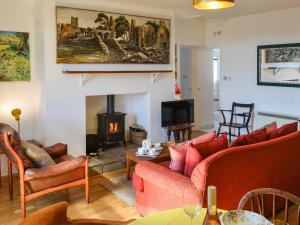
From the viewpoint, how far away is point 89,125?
20.1 ft

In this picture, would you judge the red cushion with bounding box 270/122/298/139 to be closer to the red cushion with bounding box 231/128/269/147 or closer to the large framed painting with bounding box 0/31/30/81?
the red cushion with bounding box 231/128/269/147

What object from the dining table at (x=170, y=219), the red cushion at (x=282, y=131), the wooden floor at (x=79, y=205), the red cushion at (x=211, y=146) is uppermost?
the red cushion at (x=282, y=131)

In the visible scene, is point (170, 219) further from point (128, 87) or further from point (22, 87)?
point (128, 87)

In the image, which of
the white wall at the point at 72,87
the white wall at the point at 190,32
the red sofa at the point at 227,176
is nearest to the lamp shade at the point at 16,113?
the white wall at the point at 72,87

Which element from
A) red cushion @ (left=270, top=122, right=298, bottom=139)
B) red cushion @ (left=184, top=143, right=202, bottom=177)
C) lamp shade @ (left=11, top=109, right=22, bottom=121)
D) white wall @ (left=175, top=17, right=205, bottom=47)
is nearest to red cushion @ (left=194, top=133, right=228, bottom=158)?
red cushion @ (left=184, top=143, right=202, bottom=177)

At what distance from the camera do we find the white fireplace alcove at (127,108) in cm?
612

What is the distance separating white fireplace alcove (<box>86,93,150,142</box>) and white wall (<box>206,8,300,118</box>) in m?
2.15

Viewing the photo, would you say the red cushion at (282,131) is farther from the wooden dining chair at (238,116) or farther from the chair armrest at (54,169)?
the wooden dining chair at (238,116)

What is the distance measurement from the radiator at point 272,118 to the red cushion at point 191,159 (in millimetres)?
3654

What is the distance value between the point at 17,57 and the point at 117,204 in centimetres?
271

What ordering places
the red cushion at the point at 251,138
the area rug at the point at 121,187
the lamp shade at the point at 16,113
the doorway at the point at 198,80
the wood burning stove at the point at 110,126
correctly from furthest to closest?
1. the doorway at the point at 198,80
2. the wood burning stove at the point at 110,126
3. the lamp shade at the point at 16,113
4. the area rug at the point at 121,187
5. the red cushion at the point at 251,138

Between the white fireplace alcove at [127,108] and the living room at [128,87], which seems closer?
the living room at [128,87]

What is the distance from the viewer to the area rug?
13.0 feet

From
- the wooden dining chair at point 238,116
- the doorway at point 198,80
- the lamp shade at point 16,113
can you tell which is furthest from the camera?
the doorway at point 198,80
